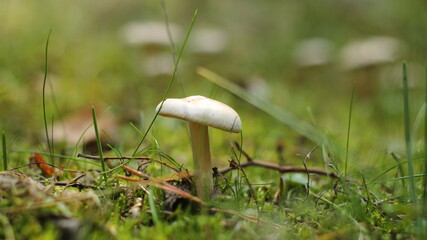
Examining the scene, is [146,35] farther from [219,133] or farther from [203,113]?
[203,113]

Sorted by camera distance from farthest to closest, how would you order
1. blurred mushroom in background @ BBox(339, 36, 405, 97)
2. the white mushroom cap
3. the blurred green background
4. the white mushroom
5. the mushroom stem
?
the white mushroom
blurred mushroom in background @ BBox(339, 36, 405, 97)
the white mushroom cap
the blurred green background
the mushroom stem

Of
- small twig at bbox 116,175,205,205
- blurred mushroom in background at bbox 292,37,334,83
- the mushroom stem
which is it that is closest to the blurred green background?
blurred mushroom in background at bbox 292,37,334,83

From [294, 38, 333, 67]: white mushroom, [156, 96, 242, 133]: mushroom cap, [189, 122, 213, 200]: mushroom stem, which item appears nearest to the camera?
[156, 96, 242, 133]: mushroom cap

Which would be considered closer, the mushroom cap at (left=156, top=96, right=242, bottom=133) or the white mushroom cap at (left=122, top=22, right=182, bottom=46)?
the mushroom cap at (left=156, top=96, right=242, bottom=133)

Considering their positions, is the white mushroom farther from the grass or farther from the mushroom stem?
the mushroom stem

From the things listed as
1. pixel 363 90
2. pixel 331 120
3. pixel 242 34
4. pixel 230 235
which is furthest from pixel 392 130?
pixel 242 34

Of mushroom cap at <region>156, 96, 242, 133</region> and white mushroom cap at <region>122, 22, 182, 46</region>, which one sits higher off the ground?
white mushroom cap at <region>122, 22, 182, 46</region>

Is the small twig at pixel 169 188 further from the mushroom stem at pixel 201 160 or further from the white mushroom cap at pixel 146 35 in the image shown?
the white mushroom cap at pixel 146 35

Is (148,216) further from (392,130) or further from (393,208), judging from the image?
(392,130)
